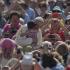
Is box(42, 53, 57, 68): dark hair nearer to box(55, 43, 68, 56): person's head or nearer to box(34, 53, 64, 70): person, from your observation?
box(34, 53, 64, 70): person

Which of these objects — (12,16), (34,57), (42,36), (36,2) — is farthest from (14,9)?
(34,57)

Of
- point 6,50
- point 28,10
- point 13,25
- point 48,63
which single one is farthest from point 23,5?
point 48,63

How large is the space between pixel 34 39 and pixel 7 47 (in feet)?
3.38

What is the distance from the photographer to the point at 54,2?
15.8 m

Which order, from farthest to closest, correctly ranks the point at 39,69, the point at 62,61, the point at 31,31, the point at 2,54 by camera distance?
the point at 31,31, the point at 2,54, the point at 62,61, the point at 39,69

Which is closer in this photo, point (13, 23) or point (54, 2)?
point (13, 23)

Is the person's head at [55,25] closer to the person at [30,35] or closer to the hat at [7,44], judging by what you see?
the person at [30,35]

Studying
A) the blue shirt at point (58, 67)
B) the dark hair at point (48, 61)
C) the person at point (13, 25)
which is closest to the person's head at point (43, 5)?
the person at point (13, 25)

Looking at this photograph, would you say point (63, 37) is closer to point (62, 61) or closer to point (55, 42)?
point (55, 42)

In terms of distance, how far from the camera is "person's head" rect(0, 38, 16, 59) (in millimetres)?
10844

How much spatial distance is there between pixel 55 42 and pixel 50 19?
1327 mm

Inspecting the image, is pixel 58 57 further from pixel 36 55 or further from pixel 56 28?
pixel 56 28

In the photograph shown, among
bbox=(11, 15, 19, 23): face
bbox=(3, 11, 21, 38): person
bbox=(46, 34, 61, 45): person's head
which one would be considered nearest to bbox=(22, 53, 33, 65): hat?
bbox=(46, 34, 61, 45): person's head

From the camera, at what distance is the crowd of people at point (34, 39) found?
9.91 m
